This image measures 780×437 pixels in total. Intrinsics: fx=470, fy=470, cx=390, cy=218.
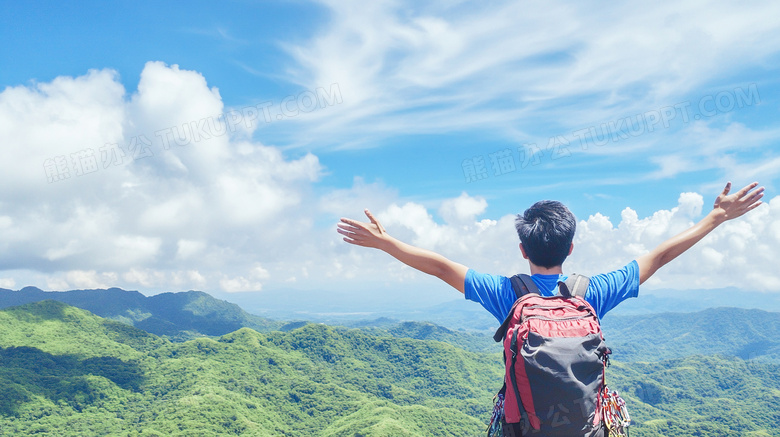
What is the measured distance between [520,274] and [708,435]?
134 metres

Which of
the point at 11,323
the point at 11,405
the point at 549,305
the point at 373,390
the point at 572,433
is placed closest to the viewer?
the point at 572,433

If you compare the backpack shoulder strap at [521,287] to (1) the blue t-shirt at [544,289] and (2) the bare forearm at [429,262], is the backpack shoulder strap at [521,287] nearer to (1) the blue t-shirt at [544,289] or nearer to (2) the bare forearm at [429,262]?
(1) the blue t-shirt at [544,289]

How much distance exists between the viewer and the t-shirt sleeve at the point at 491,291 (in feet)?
13.2

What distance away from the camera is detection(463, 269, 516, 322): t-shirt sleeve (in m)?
4.02

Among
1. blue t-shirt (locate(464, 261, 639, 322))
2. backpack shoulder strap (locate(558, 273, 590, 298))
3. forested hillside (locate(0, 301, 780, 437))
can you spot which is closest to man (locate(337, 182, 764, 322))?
blue t-shirt (locate(464, 261, 639, 322))

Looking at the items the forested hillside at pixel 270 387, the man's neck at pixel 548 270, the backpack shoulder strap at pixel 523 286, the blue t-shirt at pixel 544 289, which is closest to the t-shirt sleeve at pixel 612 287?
the blue t-shirt at pixel 544 289

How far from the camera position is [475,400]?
14925cm

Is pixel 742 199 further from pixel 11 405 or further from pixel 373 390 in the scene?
pixel 373 390

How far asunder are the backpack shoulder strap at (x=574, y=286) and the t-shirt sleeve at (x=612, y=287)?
0.31 meters

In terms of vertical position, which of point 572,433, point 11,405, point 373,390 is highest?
point 572,433

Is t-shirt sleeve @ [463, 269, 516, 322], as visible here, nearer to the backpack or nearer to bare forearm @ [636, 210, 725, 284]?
the backpack

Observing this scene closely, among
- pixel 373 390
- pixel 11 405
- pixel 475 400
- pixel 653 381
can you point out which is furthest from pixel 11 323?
pixel 653 381

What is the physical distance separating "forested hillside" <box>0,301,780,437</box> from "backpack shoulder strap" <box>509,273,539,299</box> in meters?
87.2

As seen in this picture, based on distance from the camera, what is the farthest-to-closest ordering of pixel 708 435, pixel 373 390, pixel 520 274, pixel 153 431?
pixel 373 390
pixel 708 435
pixel 153 431
pixel 520 274
